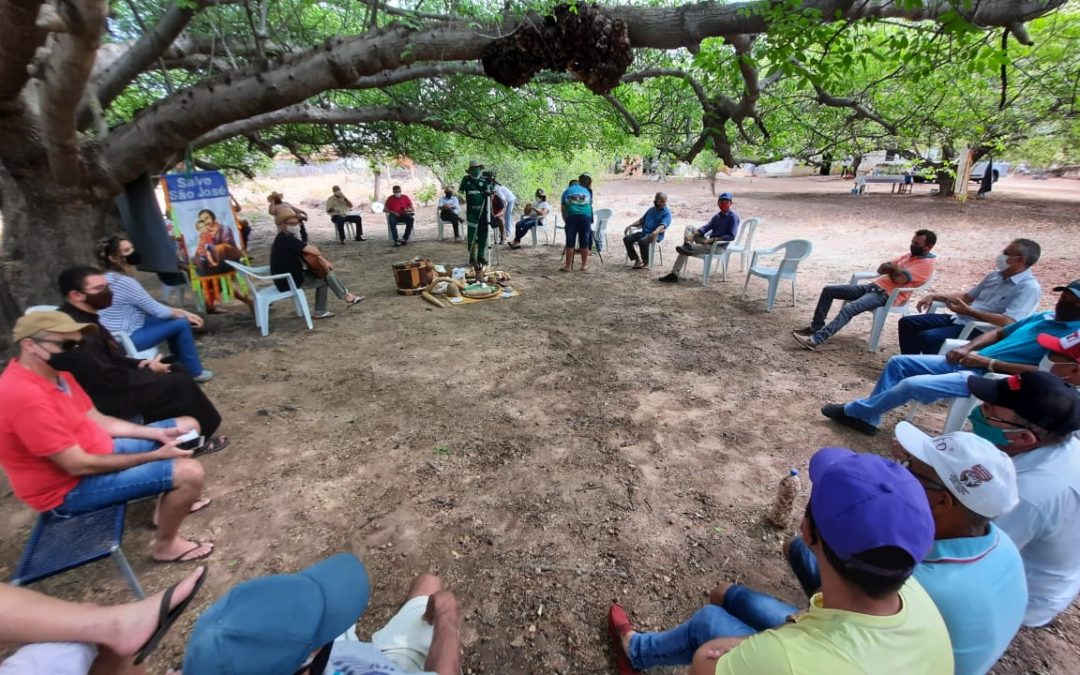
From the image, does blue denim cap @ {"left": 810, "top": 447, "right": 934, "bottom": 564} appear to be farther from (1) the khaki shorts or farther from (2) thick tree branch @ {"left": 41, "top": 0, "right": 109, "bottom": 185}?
(2) thick tree branch @ {"left": 41, "top": 0, "right": 109, "bottom": 185}

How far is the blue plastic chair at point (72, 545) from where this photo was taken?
1.70 m

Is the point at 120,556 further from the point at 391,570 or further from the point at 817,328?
the point at 817,328

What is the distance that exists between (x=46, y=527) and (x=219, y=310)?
16.5ft

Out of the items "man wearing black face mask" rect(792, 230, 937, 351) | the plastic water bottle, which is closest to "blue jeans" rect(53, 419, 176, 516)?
the plastic water bottle

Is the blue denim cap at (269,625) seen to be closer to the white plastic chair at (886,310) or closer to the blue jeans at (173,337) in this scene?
the blue jeans at (173,337)

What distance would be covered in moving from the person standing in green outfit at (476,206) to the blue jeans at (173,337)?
4.40 m

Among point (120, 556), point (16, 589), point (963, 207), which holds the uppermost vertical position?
point (963, 207)

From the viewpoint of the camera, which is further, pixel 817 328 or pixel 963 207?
pixel 963 207

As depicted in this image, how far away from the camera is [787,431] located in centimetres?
343

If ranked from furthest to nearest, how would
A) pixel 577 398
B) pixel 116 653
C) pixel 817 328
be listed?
pixel 817 328 → pixel 577 398 → pixel 116 653

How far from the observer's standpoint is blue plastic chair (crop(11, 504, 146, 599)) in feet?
5.57

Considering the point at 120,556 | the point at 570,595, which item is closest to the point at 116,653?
the point at 120,556

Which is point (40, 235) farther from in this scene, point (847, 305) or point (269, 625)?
point (847, 305)

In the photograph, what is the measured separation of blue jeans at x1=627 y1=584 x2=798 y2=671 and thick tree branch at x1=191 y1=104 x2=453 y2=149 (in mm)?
6381
